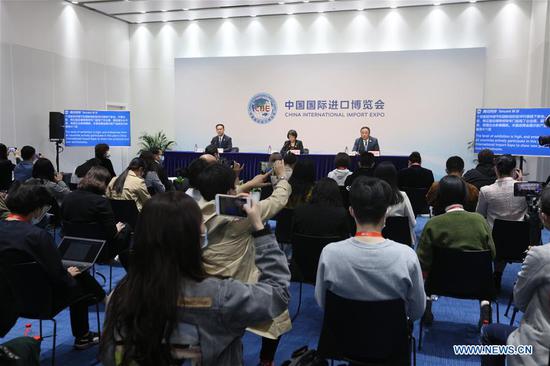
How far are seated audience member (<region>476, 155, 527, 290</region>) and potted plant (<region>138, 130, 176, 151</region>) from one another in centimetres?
926

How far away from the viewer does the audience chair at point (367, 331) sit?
184cm

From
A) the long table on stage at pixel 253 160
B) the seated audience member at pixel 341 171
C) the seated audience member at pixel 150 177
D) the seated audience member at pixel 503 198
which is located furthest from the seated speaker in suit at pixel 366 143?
the seated audience member at pixel 503 198

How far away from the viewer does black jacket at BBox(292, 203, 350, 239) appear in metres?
3.45

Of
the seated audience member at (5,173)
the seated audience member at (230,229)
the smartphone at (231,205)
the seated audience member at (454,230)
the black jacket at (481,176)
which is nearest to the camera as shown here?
the smartphone at (231,205)

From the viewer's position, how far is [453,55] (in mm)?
9891

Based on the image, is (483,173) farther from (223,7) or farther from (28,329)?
(223,7)

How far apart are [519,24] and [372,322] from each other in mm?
9861

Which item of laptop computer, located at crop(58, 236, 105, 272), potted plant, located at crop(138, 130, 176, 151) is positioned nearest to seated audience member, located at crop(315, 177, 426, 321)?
laptop computer, located at crop(58, 236, 105, 272)

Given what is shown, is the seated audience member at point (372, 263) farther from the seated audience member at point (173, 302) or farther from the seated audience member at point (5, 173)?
the seated audience member at point (5, 173)

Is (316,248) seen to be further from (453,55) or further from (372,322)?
(453,55)

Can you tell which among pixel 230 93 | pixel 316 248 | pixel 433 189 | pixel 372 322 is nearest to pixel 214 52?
pixel 230 93

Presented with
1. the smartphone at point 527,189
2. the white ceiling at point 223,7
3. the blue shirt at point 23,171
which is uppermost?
the white ceiling at point 223,7

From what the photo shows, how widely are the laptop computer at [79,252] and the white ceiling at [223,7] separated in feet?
28.0

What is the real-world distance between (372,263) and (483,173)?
423 centimetres
